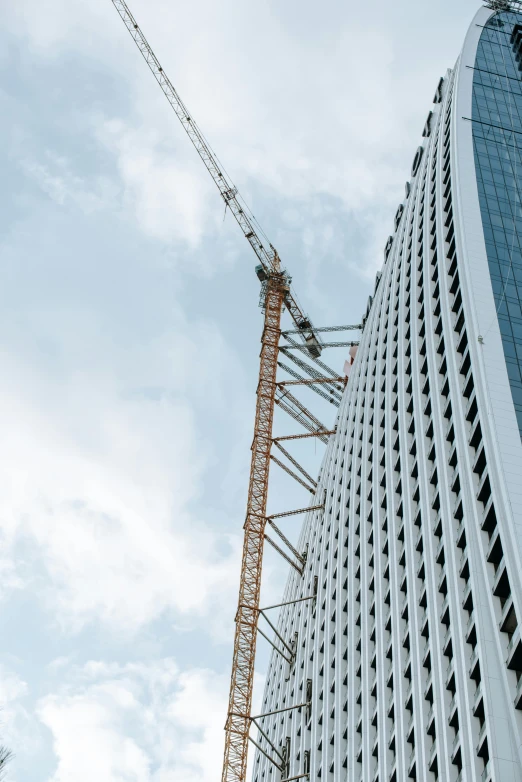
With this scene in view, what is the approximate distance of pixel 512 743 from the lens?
4478 centimetres

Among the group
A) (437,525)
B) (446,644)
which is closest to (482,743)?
(446,644)

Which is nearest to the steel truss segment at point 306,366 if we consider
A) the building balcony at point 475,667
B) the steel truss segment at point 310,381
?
the steel truss segment at point 310,381

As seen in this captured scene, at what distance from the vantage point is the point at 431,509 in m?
63.8

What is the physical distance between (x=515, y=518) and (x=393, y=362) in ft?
107

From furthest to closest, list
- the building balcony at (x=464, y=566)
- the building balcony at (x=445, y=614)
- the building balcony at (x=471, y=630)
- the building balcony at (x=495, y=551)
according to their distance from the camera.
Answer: the building balcony at (x=445, y=614) < the building balcony at (x=464, y=566) < the building balcony at (x=495, y=551) < the building balcony at (x=471, y=630)

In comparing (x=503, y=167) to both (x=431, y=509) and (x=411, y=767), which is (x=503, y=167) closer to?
(x=431, y=509)

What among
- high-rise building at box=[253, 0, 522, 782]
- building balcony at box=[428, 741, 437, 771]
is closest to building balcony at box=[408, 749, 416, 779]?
high-rise building at box=[253, 0, 522, 782]

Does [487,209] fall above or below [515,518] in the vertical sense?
above

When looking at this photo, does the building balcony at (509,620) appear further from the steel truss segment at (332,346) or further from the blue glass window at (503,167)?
the steel truss segment at (332,346)

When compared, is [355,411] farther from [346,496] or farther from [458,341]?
[458,341]

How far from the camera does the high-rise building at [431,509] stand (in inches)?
2019

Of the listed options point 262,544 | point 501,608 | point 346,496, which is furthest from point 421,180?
point 501,608

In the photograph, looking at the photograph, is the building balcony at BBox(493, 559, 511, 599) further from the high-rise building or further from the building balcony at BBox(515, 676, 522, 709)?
the building balcony at BBox(515, 676, 522, 709)

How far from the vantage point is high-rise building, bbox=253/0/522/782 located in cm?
5128
